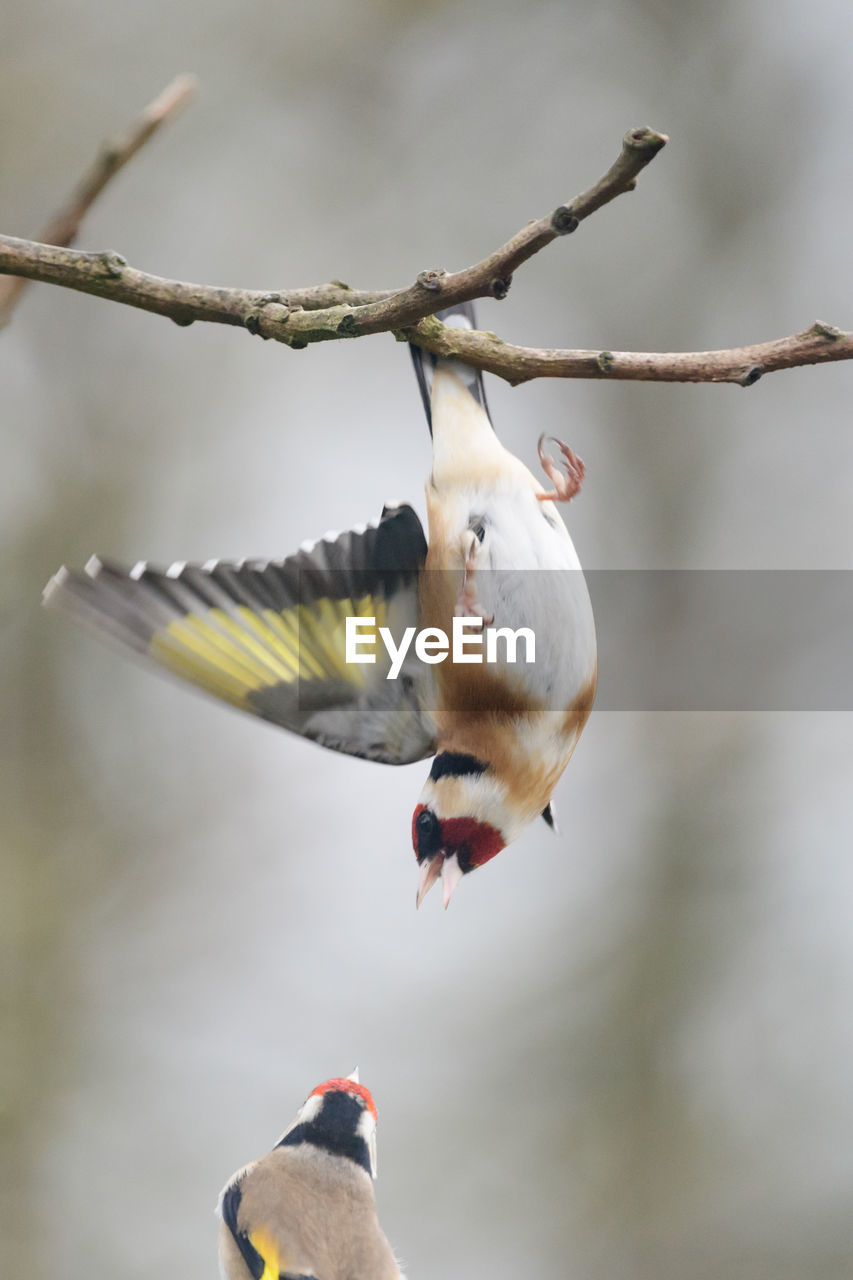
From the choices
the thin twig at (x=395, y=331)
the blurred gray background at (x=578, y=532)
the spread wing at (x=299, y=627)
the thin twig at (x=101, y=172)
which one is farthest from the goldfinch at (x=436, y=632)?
the blurred gray background at (x=578, y=532)

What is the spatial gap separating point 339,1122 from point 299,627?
0.48 metres

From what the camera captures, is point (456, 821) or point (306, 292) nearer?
point (306, 292)

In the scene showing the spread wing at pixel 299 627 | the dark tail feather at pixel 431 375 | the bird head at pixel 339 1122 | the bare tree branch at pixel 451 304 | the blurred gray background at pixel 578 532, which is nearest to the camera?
the bare tree branch at pixel 451 304

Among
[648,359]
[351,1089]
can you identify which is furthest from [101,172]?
[351,1089]

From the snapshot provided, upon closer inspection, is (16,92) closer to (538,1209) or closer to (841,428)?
(841,428)

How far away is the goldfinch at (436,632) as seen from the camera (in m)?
0.82

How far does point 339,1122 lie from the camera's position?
1156 millimetres

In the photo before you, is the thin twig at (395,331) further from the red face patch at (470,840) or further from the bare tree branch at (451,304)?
the red face patch at (470,840)

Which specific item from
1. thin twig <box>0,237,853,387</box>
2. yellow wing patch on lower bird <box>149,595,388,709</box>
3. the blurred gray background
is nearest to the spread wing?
yellow wing patch on lower bird <box>149,595,388,709</box>

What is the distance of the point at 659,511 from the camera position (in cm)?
389

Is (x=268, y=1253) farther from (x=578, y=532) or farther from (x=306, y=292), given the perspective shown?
(x=578, y=532)

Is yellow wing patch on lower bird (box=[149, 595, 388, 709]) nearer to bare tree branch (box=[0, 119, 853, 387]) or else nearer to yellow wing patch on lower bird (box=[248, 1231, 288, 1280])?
bare tree branch (box=[0, 119, 853, 387])

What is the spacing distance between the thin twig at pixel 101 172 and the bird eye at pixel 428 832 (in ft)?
1.63

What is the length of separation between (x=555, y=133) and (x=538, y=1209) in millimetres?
3379
